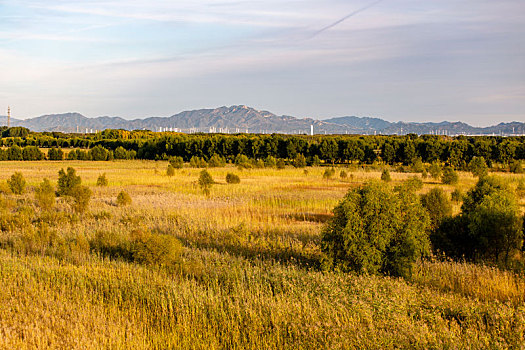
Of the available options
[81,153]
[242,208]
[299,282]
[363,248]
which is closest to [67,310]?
[299,282]

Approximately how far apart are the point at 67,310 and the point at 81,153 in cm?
8005

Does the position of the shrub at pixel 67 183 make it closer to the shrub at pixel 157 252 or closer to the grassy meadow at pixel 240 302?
the grassy meadow at pixel 240 302

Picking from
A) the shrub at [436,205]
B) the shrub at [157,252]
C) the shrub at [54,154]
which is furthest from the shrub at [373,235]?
the shrub at [54,154]

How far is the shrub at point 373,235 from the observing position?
27.9 ft

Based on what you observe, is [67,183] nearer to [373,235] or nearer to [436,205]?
[436,205]

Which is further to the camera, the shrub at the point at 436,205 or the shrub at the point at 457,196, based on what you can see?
the shrub at the point at 457,196

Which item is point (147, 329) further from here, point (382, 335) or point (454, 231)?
point (454, 231)

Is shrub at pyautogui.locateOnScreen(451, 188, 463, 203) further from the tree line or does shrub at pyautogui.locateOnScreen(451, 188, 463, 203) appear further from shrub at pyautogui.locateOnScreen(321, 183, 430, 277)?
the tree line

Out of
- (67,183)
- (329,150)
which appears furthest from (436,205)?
(329,150)

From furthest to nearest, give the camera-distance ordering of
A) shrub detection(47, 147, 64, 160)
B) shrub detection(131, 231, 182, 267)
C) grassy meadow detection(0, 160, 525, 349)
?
shrub detection(47, 147, 64, 160), shrub detection(131, 231, 182, 267), grassy meadow detection(0, 160, 525, 349)

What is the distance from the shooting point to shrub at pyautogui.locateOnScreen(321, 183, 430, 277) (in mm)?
8492

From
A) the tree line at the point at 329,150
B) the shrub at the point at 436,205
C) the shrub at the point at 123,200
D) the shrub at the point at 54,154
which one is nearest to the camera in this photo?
the shrub at the point at 436,205

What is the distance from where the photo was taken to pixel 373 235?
8602 mm

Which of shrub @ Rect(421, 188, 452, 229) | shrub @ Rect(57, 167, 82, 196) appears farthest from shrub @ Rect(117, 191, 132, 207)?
shrub @ Rect(421, 188, 452, 229)
